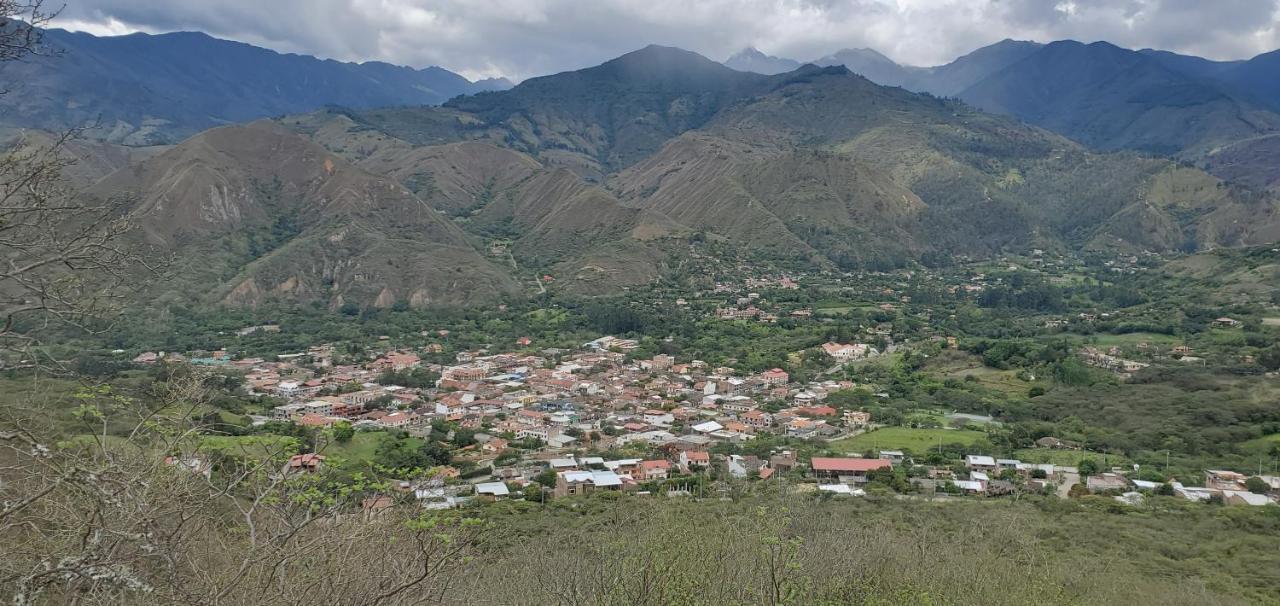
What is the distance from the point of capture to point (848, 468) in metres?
31.3

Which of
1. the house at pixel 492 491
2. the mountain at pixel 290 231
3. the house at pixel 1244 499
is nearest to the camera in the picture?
the house at pixel 1244 499

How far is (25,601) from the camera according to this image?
520cm

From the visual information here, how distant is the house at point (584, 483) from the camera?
28.4 meters

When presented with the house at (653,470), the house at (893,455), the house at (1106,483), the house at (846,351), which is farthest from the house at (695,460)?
the house at (846,351)

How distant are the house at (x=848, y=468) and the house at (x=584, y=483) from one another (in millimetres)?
8371

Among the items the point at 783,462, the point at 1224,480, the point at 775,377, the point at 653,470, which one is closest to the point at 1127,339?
the point at 775,377

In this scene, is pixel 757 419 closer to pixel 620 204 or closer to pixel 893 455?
pixel 893 455

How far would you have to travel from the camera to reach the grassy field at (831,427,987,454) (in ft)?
117

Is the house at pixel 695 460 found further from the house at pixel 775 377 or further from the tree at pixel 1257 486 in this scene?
the tree at pixel 1257 486

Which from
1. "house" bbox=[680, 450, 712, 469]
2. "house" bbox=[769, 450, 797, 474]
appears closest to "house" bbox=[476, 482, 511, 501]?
"house" bbox=[680, 450, 712, 469]

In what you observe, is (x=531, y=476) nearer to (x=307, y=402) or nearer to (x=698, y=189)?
(x=307, y=402)

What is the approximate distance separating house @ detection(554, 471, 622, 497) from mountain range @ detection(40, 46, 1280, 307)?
45535 mm

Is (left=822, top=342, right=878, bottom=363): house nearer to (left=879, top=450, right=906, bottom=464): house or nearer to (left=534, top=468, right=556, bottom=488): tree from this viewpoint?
(left=879, top=450, right=906, bottom=464): house

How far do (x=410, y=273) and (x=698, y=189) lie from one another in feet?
181
